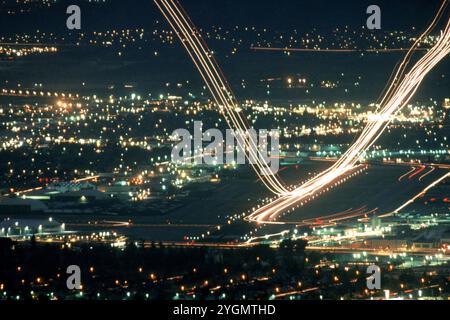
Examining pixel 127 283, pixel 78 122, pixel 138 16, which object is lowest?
pixel 127 283

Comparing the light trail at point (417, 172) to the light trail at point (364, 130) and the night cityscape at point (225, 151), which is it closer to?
the night cityscape at point (225, 151)

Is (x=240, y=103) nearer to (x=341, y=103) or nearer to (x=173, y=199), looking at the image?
(x=341, y=103)

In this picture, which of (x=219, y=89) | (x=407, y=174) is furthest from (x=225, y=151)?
(x=219, y=89)

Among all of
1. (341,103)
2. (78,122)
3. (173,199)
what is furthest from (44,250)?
(341,103)

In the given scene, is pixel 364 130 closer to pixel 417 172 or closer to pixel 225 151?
pixel 225 151

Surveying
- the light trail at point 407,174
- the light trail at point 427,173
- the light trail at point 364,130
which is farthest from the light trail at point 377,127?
the light trail at point 427,173

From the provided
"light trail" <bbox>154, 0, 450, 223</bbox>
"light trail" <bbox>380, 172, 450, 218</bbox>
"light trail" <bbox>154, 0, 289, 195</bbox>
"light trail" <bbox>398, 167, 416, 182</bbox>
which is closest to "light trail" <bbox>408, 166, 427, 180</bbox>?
"light trail" <bbox>398, 167, 416, 182</bbox>

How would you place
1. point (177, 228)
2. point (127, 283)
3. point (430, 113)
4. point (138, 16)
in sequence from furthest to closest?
point (138, 16) → point (430, 113) → point (177, 228) → point (127, 283)
